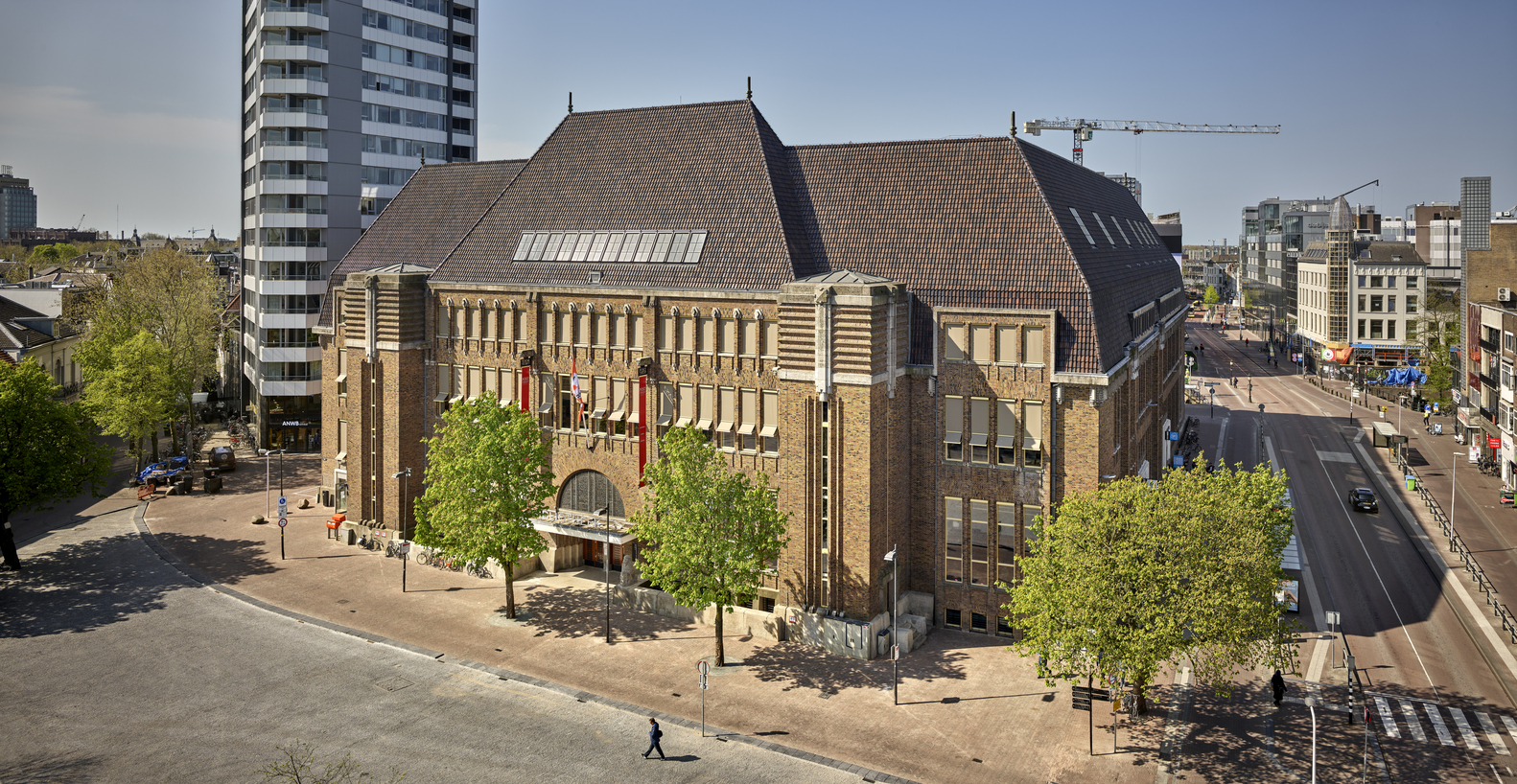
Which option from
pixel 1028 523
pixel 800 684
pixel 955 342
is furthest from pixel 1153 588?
pixel 955 342

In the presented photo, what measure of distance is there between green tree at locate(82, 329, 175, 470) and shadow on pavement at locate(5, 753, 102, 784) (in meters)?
52.3

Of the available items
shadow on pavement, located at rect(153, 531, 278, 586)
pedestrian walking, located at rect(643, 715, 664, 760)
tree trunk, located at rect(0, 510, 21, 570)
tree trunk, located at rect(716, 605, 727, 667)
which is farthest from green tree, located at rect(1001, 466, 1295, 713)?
tree trunk, located at rect(0, 510, 21, 570)

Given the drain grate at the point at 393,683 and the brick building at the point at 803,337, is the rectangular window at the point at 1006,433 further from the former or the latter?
the drain grate at the point at 393,683

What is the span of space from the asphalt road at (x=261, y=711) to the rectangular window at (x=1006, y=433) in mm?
17904

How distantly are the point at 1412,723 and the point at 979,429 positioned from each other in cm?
2036

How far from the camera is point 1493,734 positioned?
3872 centimetres

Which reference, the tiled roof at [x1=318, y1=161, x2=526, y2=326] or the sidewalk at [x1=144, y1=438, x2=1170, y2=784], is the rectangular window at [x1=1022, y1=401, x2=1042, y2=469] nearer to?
the sidewalk at [x1=144, y1=438, x2=1170, y2=784]

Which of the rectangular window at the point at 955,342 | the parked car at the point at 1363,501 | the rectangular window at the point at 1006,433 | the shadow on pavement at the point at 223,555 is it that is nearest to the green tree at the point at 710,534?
the rectangular window at the point at 1006,433

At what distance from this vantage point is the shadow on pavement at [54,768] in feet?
115

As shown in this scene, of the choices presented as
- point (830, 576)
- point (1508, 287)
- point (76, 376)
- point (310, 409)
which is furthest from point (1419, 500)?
point (76, 376)

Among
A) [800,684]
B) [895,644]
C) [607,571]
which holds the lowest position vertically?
[800,684]

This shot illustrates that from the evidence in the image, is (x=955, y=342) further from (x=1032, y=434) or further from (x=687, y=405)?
(x=687, y=405)

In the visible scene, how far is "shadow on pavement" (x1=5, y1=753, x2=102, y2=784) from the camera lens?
3505cm

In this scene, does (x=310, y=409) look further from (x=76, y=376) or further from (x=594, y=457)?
(x=594, y=457)
